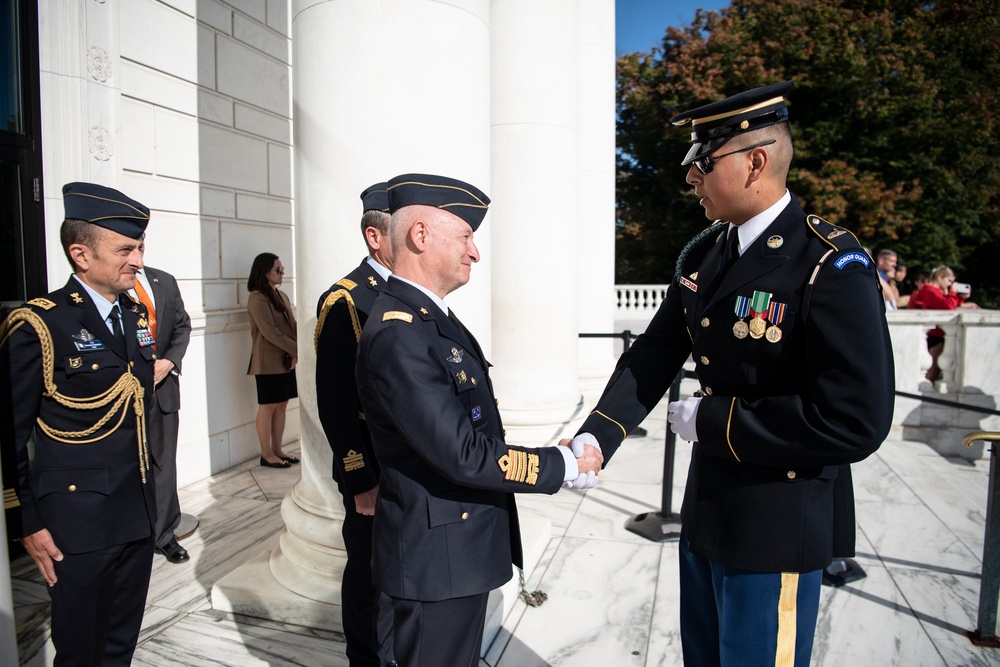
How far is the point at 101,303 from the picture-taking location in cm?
269

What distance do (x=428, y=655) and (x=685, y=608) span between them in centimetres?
94

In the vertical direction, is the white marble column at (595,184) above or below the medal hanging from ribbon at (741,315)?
A: above

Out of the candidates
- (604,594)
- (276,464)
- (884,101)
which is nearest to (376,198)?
(604,594)

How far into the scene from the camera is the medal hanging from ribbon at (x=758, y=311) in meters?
2.03

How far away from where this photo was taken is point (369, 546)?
2951 millimetres

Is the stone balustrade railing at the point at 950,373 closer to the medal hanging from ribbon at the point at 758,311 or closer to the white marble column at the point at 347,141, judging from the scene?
the white marble column at the point at 347,141

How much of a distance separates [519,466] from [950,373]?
27.0ft

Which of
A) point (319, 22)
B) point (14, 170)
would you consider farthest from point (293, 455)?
point (319, 22)

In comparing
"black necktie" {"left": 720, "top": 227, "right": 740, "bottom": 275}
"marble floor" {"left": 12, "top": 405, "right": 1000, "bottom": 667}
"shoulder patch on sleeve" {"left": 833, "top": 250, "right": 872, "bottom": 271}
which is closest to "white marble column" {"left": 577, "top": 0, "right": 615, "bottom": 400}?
"marble floor" {"left": 12, "top": 405, "right": 1000, "bottom": 667}

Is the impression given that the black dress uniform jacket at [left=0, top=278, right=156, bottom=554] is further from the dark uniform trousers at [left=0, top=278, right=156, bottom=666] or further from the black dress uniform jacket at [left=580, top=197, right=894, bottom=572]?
the black dress uniform jacket at [left=580, top=197, right=894, bottom=572]

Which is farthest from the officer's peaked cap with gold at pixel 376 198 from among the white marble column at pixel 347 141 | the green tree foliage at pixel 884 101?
the green tree foliage at pixel 884 101

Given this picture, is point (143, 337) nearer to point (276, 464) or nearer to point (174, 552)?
point (174, 552)

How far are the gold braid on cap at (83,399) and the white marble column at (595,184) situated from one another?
628cm

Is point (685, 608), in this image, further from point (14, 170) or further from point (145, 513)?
point (14, 170)
